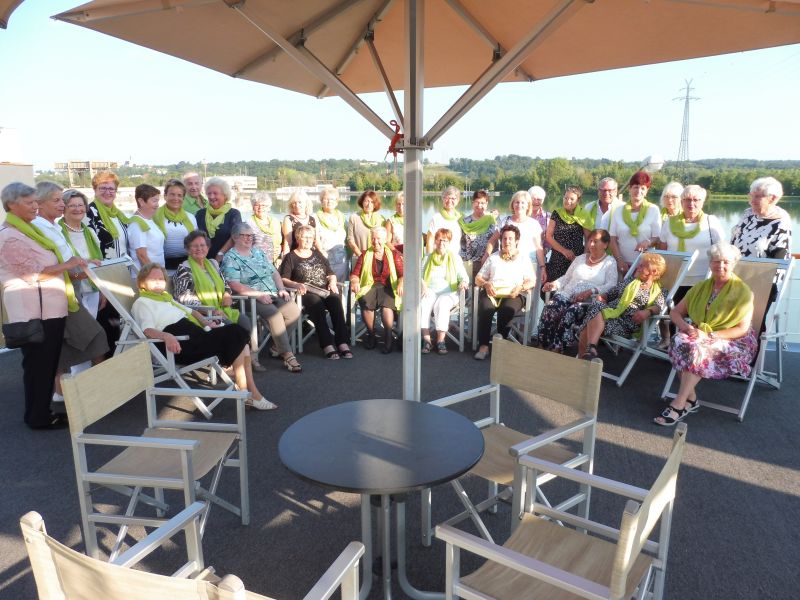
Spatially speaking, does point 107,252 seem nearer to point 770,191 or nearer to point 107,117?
point 770,191

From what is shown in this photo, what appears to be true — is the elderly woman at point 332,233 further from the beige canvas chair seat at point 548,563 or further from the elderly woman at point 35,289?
the beige canvas chair seat at point 548,563

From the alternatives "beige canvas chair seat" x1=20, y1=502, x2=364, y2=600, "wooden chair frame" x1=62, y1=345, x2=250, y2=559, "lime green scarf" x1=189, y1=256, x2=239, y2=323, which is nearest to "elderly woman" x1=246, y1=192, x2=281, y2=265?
"lime green scarf" x1=189, y1=256, x2=239, y2=323

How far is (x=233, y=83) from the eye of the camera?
3.52 meters

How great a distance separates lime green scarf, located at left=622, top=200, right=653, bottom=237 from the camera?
199 inches

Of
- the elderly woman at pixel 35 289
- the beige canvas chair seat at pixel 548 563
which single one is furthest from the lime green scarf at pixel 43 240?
the beige canvas chair seat at pixel 548 563

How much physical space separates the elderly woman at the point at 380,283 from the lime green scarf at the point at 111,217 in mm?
1958

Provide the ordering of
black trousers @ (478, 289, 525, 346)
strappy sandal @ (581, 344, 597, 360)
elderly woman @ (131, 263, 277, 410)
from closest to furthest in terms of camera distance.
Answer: elderly woman @ (131, 263, 277, 410) → strappy sandal @ (581, 344, 597, 360) → black trousers @ (478, 289, 525, 346)

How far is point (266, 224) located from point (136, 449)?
334 centimetres

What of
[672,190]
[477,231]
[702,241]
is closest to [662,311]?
[702,241]

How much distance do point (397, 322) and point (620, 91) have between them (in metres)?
9.17

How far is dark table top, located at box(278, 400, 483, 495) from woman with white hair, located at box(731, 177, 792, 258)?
3.55 m

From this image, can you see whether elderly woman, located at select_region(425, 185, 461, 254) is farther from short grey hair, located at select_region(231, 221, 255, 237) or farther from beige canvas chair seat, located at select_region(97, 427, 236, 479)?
beige canvas chair seat, located at select_region(97, 427, 236, 479)

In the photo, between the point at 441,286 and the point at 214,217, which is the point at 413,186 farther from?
the point at 214,217

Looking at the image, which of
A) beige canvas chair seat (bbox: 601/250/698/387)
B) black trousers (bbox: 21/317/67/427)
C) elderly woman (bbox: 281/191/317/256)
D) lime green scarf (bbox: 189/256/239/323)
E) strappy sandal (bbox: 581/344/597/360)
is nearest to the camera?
black trousers (bbox: 21/317/67/427)
